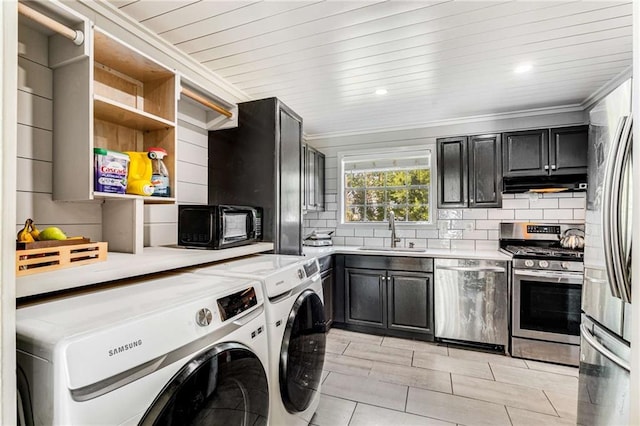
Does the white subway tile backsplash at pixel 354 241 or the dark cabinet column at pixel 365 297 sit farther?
the white subway tile backsplash at pixel 354 241

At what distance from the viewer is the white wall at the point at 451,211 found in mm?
3133

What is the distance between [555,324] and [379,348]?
5.15 ft

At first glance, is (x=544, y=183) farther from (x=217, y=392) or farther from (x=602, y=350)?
(x=217, y=392)

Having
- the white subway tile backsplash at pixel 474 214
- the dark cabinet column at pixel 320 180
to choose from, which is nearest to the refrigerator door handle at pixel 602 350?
the white subway tile backsplash at pixel 474 214

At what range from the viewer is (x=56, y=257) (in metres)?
1.08

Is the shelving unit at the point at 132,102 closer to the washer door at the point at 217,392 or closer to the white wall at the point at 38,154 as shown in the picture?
the white wall at the point at 38,154

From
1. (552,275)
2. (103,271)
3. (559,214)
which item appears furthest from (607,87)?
(103,271)

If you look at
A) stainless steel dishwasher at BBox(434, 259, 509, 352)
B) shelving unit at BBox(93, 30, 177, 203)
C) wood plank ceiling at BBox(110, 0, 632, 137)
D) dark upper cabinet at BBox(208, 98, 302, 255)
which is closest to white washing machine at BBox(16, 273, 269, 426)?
shelving unit at BBox(93, 30, 177, 203)

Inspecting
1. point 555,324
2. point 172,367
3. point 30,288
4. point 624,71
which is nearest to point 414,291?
point 555,324

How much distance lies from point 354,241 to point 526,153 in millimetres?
2129

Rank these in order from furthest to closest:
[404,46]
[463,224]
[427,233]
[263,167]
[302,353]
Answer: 1. [427,233]
2. [463,224]
3. [263,167]
4. [404,46]
5. [302,353]

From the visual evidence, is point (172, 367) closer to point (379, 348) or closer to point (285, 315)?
point (285, 315)

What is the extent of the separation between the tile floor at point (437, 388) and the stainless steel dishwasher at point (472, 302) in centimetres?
16

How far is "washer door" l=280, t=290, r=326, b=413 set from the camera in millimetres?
1343
